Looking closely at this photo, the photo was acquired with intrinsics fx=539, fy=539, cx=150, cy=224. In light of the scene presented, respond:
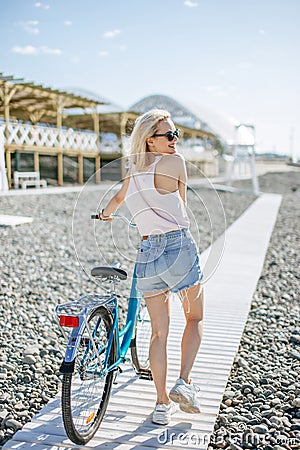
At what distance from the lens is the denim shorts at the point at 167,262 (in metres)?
2.39

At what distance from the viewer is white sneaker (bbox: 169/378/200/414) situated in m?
2.45

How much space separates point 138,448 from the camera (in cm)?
233

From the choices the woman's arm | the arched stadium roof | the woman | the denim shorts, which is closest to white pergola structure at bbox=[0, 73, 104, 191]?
the woman's arm

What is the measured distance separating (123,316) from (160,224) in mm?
2488

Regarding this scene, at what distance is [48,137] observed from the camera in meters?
19.0

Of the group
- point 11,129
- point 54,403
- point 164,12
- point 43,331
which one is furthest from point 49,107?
point 54,403

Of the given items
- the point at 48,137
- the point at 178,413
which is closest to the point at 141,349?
the point at 178,413

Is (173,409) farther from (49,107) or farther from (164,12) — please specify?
(49,107)

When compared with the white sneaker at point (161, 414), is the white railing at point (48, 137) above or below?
above

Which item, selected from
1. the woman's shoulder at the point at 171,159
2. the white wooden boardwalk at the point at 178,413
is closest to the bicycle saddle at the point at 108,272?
the woman's shoulder at the point at 171,159

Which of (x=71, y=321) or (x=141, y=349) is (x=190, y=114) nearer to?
(x=141, y=349)

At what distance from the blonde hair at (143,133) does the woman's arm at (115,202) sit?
0.28ft

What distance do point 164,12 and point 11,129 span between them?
23.9ft

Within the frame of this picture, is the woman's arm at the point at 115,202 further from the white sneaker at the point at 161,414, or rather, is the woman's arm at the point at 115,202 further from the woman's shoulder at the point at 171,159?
the white sneaker at the point at 161,414
